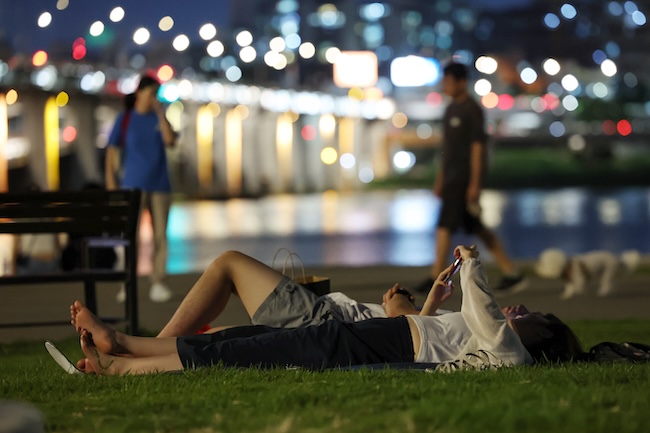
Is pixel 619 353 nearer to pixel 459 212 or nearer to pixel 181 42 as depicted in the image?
pixel 459 212

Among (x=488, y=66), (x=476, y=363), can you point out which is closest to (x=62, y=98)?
(x=476, y=363)

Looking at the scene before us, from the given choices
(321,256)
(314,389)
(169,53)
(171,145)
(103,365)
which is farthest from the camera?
(169,53)

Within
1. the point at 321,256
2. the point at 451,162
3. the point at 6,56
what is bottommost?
the point at 321,256

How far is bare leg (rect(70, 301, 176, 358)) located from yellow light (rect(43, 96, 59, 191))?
53.6 m

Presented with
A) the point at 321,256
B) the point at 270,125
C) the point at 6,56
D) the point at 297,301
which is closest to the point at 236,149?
the point at 270,125

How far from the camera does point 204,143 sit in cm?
8150

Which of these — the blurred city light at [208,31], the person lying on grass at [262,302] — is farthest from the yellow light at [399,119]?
the person lying on grass at [262,302]

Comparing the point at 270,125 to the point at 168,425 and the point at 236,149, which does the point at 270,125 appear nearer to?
the point at 236,149

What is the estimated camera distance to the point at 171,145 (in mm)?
11648

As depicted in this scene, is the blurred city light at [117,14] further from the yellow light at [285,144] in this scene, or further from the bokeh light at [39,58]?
the yellow light at [285,144]

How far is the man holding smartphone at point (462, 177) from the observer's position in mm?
11492

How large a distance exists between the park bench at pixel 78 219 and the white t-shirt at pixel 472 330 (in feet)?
9.72

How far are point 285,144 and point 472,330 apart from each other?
88212mm

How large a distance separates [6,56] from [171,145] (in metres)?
46.6
